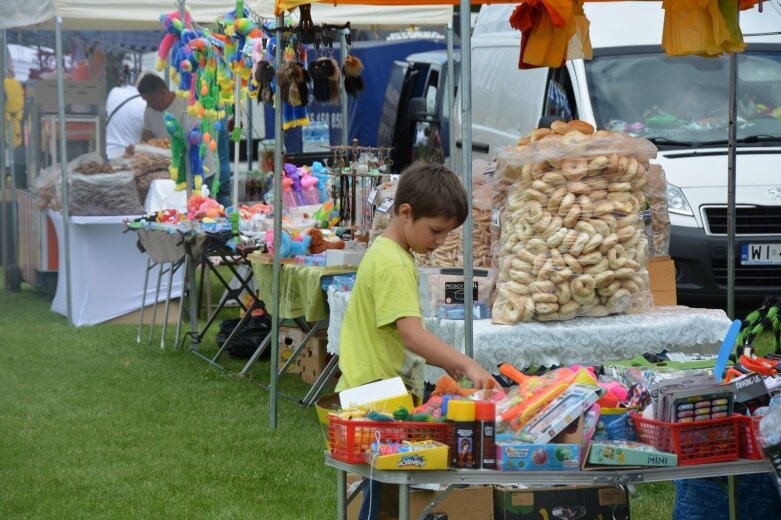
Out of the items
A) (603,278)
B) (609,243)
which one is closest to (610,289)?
(603,278)

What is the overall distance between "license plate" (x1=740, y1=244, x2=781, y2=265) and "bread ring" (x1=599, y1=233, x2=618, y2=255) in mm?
3551

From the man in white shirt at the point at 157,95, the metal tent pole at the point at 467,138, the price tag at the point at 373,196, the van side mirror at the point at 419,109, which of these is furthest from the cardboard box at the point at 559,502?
the man in white shirt at the point at 157,95

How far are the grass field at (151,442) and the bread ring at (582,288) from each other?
36.8 inches

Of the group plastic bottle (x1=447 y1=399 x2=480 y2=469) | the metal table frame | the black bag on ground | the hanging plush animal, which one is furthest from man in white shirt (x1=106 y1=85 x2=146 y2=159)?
plastic bottle (x1=447 y1=399 x2=480 y2=469)

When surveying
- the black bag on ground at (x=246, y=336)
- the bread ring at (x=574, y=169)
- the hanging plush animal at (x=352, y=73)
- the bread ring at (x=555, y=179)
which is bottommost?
the black bag on ground at (x=246, y=336)

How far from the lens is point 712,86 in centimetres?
859

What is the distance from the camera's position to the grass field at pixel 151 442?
17.2ft

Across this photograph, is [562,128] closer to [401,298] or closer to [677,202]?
[401,298]

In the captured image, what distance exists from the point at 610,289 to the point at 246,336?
4378mm

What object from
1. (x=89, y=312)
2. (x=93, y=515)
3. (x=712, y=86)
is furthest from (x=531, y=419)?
(x=89, y=312)

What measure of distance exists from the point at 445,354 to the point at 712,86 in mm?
5811

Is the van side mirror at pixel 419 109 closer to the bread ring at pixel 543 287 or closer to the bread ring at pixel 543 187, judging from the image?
the bread ring at pixel 543 187

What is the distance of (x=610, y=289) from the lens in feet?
15.8

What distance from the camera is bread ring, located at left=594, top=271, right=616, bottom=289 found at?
4746mm
